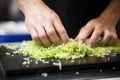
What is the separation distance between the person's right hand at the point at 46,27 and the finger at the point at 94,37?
12 cm

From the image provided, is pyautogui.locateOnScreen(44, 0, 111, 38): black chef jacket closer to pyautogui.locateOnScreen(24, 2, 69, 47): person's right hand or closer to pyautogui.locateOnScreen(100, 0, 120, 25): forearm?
pyautogui.locateOnScreen(100, 0, 120, 25): forearm

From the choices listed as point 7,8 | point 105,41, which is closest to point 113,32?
point 105,41

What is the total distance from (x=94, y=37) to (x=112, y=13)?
0.27m

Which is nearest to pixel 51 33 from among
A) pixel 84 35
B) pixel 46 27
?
pixel 46 27

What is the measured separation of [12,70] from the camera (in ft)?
2.84

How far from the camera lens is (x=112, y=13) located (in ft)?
4.63

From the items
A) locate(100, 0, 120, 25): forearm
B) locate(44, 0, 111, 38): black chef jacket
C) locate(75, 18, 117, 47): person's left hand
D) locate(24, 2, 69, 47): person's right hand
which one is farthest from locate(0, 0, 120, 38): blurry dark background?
locate(24, 2, 69, 47): person's right hand

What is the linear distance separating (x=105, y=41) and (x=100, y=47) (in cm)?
5

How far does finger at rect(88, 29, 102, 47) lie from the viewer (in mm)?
1186

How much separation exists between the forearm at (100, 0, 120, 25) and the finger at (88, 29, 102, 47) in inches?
6.4

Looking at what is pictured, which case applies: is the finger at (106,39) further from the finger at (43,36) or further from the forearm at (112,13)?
the finger at (43,36)

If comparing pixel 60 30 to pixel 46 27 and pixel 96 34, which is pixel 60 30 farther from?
pixel 96 34

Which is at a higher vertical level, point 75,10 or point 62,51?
point 75,10

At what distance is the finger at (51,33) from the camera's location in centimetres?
108
